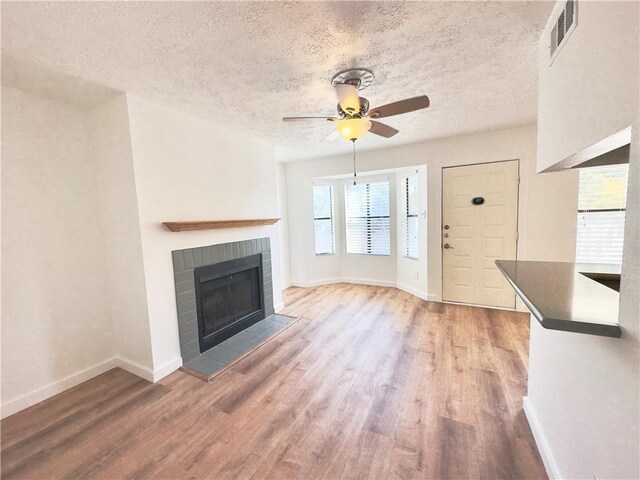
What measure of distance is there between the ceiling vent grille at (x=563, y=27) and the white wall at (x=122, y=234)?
2.86 metres

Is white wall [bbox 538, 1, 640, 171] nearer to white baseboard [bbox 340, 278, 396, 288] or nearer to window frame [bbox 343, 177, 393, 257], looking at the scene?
window frame [bbox 343, 177, 393, 257]

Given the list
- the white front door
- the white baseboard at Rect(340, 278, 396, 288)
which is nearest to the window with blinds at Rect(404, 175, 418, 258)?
the white front door

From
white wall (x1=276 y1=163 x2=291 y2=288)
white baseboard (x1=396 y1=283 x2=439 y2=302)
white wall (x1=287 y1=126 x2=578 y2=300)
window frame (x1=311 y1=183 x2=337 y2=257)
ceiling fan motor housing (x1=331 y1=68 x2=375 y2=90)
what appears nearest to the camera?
ceiling fan motor housing (x1=331 y1=68 x2=375 y2=90)

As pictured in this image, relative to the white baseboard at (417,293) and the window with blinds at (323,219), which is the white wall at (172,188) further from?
the white baseboard at (417,293)

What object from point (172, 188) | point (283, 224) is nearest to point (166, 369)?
point (172, 188)

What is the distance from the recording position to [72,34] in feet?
4.75

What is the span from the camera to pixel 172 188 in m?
2.47

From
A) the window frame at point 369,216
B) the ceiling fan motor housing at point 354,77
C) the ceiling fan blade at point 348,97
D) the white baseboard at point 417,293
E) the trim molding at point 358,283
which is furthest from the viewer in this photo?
the window frame at point 369,216

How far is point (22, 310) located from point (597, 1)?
375 cm

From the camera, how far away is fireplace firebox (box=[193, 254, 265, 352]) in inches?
109

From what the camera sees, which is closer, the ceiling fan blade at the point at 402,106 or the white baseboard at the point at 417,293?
the ceiling fan blade at the point at 402,106

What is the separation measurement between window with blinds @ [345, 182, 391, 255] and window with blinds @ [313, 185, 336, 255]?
12.8 inches

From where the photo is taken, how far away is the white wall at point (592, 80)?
0.80 metres

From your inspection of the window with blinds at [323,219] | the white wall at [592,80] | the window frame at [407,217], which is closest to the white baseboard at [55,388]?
the window with blinds at [323,219]
